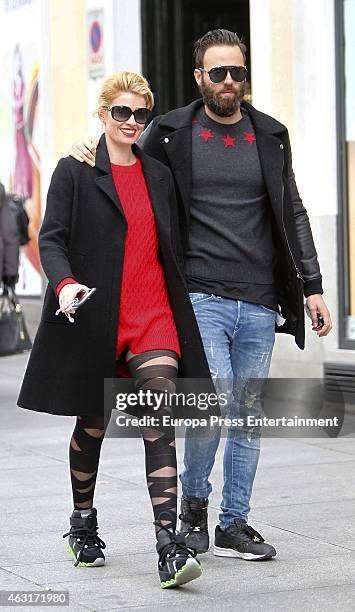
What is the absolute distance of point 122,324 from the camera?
5.50 meters

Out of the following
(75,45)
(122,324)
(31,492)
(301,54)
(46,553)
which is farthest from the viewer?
(75,45)

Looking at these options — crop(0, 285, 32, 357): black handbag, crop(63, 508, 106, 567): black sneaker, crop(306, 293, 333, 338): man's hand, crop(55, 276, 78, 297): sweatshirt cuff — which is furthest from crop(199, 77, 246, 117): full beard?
crop(0, 285, 32, 357): black handbag

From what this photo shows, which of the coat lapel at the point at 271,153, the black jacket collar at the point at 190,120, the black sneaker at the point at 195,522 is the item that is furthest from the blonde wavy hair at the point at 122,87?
the black sneaker at the point at 195,522

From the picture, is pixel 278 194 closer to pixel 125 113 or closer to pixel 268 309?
pixel 268 309

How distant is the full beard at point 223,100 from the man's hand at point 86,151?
1.56 feet

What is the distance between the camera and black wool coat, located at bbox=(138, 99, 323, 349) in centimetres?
572

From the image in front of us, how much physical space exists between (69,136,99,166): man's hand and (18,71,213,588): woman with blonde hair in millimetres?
24

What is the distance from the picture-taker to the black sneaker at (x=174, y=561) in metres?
5.19

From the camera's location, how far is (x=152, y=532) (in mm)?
6262

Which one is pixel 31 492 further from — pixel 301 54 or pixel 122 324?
pixel 301 54

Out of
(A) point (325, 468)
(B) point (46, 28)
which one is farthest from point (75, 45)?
(A) point (325, 468)

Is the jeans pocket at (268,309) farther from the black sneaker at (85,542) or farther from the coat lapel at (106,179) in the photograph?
the black sneaker at (85,542)

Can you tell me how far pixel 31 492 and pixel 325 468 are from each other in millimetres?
1642

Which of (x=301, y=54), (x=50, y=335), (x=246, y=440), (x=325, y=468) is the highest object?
(x=301, y=54)
